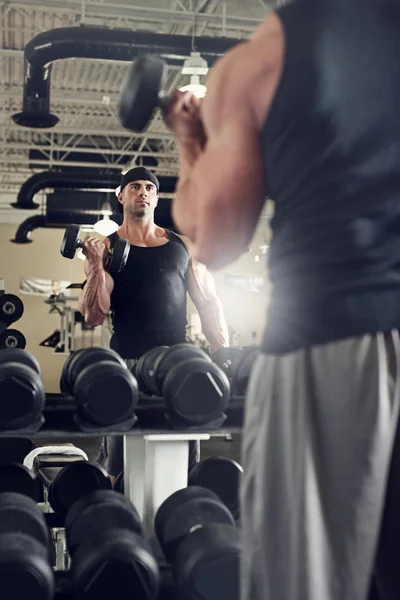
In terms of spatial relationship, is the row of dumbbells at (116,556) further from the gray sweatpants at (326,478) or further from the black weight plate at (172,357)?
the gray sweatpants at (326,478)

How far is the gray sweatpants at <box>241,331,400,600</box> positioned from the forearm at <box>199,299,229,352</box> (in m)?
1.58

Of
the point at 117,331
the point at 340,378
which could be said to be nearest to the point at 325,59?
the point at 340,378

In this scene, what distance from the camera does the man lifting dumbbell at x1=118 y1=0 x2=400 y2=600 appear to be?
81cm

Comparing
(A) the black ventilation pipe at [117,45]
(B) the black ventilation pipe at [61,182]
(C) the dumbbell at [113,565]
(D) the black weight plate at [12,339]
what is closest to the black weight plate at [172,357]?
(C) the dumbbell at [113,565]

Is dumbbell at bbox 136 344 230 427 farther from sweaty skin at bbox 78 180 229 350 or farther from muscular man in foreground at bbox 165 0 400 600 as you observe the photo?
sweaty skin at bbox 78 180 229 350

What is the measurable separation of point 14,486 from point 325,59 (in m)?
1.52

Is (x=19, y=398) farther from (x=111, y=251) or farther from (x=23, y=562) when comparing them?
(x=111, y=251)

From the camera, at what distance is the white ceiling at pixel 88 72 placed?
5049 millimetres

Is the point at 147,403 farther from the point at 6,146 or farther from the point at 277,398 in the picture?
the point at 6,146

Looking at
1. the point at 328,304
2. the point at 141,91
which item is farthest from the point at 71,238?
the point at 328,304

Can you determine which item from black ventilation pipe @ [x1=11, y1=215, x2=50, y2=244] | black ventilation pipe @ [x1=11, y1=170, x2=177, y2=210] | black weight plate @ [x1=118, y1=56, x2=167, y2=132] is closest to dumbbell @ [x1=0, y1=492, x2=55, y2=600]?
black weight plate @ [x1=118, y1=56, x2=167, y2=132]

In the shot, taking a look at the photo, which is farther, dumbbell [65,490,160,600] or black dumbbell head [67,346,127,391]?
black dumbbell head [67,346,127,391]

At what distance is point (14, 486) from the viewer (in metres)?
1.89

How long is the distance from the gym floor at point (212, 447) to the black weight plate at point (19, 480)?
303 cm
